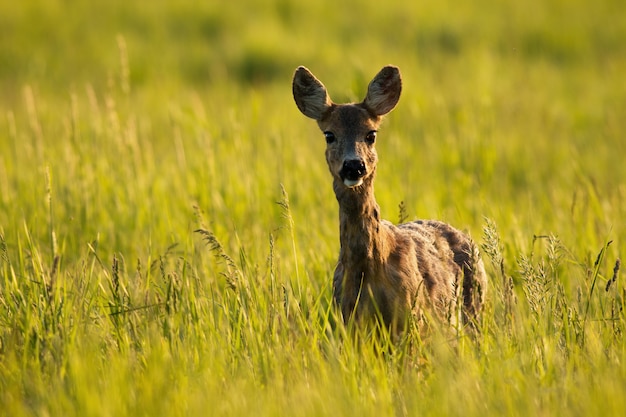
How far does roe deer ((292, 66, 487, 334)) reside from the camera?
16.3 ft

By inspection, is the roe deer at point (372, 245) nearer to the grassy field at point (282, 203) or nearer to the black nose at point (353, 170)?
the black nose at point (353, 170)

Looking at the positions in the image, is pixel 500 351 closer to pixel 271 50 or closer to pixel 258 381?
pixel 258 381

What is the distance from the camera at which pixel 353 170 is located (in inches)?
195

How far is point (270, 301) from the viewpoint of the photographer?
4.80m

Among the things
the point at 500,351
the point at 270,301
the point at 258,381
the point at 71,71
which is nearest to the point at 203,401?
the point at 258,381

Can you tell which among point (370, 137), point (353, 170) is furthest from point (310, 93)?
point (353, 170)

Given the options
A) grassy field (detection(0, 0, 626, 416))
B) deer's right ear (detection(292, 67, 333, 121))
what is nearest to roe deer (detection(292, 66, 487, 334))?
deer's right ear (detection(292, 67, 333, 121))

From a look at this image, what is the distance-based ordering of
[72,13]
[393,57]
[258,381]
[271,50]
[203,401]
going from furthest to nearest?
[72,13] → [271,50] → [393,57] → [258,381] → [203,401]

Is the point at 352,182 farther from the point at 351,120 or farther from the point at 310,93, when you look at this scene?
the point at 310,93

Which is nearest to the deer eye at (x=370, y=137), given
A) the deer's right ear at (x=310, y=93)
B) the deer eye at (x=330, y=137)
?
the deer eye at (x=330, y=137)

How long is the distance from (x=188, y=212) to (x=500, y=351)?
394 centimetres

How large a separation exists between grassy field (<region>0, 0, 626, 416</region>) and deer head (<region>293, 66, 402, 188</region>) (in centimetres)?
50

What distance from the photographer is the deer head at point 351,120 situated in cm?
504

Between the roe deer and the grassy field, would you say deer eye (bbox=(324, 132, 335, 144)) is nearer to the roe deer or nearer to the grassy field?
the roe deer
